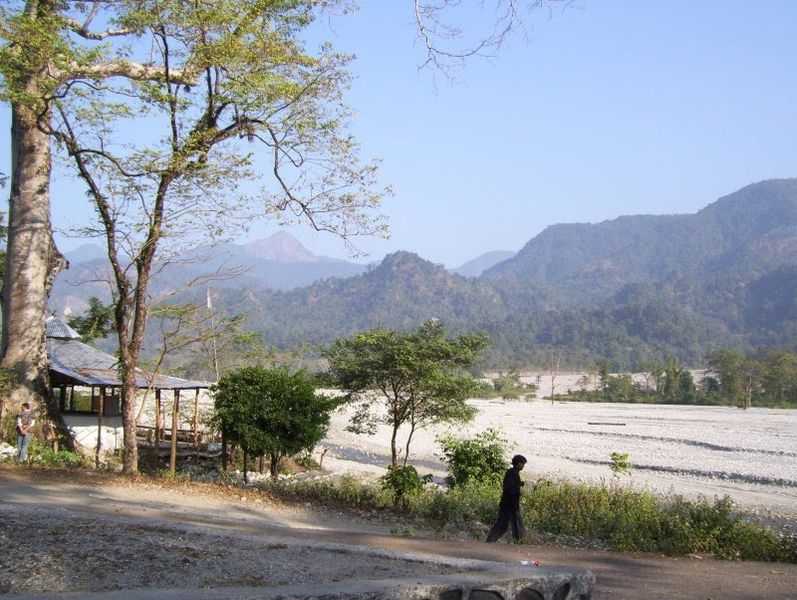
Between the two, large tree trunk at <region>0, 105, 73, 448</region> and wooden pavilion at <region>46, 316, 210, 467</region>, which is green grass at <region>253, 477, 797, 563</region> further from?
wooden pavilion at <region>46, 316, 210, 467</region>

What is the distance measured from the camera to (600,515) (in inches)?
493

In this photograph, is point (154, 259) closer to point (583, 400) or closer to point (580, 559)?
point (580, 559)

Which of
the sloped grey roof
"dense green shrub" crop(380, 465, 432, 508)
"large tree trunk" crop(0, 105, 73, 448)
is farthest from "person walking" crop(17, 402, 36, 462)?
"dense green shrub" crop(380, 465, 432, 508)

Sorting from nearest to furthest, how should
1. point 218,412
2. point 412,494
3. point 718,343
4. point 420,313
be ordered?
point 412,494, point 218,412, point 718,343, point 420,313

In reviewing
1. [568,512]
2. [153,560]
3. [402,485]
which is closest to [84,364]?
[402,485]

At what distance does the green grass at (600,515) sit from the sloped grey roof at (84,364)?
207 inches

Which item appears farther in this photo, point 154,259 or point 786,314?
point 786,314

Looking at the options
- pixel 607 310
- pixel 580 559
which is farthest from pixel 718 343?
pixel 580 559

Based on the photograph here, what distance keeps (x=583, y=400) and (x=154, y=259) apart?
7683 cm

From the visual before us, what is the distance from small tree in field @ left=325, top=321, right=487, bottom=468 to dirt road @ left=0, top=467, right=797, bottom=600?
4183 millimetres

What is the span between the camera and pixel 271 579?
4906mm

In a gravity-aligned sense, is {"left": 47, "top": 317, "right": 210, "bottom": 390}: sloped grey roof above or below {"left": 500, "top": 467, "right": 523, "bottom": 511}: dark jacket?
above

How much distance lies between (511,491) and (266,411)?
5.99 m

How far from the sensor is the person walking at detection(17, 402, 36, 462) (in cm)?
1320
